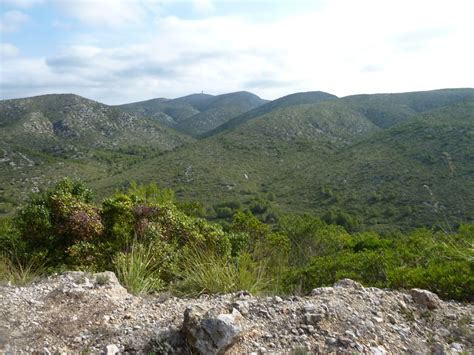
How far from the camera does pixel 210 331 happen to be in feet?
11.6

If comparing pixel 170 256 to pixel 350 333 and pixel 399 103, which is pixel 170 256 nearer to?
pixel 350 333

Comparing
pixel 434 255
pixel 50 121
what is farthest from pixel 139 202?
pixel 50 121

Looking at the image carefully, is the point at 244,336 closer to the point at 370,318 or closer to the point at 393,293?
the point at 370,318

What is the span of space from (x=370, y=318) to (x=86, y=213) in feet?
18.2

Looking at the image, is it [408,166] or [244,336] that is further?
[408,166]

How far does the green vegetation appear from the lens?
534 cm

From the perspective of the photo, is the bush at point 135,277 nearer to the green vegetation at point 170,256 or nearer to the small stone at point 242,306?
the green vegetation at point 170,256

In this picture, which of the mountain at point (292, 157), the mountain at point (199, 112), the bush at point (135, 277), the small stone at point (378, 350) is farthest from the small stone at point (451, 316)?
the mountain at point (199, 112)

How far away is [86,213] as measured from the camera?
25.8 feet

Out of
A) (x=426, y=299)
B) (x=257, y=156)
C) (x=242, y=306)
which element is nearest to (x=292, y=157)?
(x=257, y=156)

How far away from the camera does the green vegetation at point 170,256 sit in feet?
17.5

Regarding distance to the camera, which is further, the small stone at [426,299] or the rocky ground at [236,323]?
the small stone at [426,299]

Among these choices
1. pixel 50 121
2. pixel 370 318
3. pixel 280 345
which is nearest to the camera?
pixel 280 345

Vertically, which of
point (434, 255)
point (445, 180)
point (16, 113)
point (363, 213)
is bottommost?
point (363, 213)
